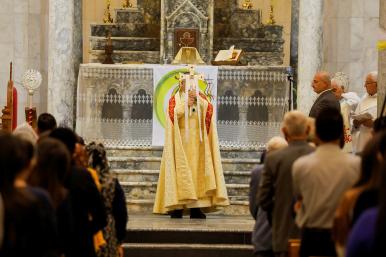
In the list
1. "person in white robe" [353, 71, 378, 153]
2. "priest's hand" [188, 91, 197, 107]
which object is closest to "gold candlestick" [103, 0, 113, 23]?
"priest's hand" [188, 91, 197, 107]

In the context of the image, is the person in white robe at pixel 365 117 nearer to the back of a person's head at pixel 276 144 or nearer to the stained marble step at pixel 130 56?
the back of a person's head at pixel 276 144

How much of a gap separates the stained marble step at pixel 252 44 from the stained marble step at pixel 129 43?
981 mm

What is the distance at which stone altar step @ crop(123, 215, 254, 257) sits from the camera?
15.6m

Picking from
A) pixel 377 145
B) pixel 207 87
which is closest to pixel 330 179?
pixel 377 145

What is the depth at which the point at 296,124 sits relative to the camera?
11117 millimetres

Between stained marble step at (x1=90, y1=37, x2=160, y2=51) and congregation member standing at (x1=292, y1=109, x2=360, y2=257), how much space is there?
12.9 m

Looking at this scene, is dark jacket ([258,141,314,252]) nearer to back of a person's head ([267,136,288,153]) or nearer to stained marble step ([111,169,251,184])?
back of a person's head ([267,136,288,153])

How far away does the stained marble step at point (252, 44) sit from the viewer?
2322 cm

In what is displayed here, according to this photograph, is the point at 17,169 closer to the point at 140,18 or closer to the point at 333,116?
the point at 333,116

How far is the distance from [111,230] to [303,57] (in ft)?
34.1

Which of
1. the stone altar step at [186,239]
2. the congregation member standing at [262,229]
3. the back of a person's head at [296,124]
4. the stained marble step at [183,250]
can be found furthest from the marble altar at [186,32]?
the back of a person's head at [296,124]

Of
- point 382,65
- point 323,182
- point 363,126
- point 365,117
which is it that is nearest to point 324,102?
point 365,117

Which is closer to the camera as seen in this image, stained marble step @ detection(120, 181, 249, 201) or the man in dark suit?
the man in dark suit

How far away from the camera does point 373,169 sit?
313 inches
